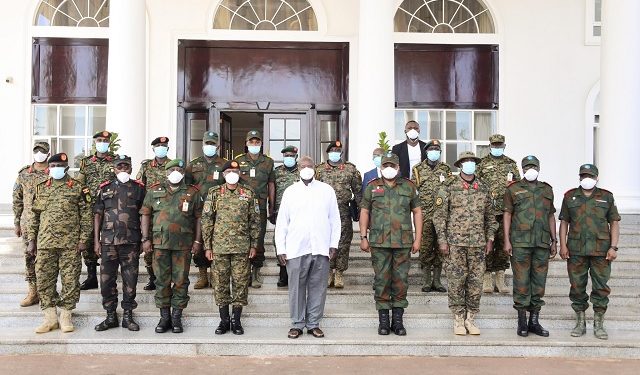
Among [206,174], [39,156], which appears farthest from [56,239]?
[206,174]

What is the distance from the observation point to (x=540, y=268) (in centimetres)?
648

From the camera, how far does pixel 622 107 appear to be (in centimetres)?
947

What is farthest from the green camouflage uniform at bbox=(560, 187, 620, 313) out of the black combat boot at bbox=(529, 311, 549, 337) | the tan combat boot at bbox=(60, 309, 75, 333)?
the tan combat boot at bbox=(60, 309, 75, 333)

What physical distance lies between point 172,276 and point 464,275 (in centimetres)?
301

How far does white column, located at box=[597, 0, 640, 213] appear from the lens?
9.42m

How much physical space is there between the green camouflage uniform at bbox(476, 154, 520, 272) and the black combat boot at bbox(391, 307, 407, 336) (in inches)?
57.3

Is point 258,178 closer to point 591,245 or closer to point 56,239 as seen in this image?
point 56,239

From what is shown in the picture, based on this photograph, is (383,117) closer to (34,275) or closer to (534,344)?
(534,344)

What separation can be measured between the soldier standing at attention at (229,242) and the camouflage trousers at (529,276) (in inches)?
108

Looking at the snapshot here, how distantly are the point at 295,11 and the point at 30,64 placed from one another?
5021 mm

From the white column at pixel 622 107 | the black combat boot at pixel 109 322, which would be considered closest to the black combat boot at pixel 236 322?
the black combat boot at pixel 109 322

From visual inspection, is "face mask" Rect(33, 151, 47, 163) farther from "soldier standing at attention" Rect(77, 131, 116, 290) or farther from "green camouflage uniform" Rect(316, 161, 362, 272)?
"green camouflage uniform" Rect(316, 161, 362, 272)

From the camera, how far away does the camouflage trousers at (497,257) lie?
23.6 ft

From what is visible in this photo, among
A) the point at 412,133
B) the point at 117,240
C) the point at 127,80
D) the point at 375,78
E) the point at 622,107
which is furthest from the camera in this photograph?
the point at 375,78
